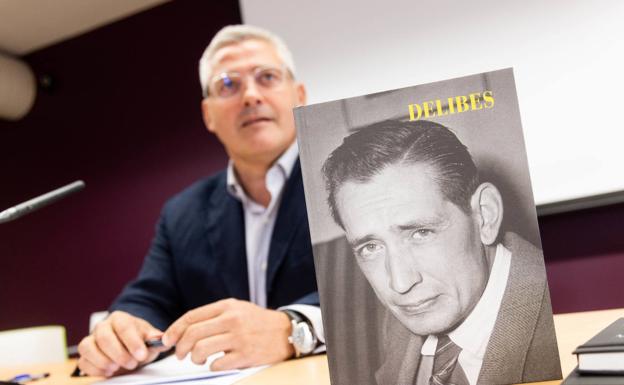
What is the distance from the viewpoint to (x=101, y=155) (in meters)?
3.15

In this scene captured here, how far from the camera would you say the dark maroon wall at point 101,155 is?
2926 mm

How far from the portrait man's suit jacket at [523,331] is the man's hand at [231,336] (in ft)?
1.43

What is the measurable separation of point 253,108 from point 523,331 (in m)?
1.12

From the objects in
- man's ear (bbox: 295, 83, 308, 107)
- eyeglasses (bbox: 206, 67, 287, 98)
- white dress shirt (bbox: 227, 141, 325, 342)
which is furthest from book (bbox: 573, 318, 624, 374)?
man's ear (bbox: 295, 83, 308, 107)

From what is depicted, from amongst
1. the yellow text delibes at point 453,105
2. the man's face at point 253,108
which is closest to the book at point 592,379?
the yellow text delibes at point 453,105

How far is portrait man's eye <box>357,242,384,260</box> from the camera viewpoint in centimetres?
50

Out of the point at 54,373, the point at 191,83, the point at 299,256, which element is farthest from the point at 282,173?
the point at 191,83

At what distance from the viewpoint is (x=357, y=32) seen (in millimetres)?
2305

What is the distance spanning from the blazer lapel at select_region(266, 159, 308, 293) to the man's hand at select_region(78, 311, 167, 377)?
0.43 metres

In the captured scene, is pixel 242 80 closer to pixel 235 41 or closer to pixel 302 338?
pixel 235 41

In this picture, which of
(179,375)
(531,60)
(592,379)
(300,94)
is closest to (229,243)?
(300,94)

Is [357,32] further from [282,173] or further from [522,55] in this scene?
[282,173]

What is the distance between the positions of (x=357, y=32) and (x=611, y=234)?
1.21m

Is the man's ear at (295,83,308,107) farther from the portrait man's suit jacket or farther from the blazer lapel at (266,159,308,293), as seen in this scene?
the portrait man's suit jacket
